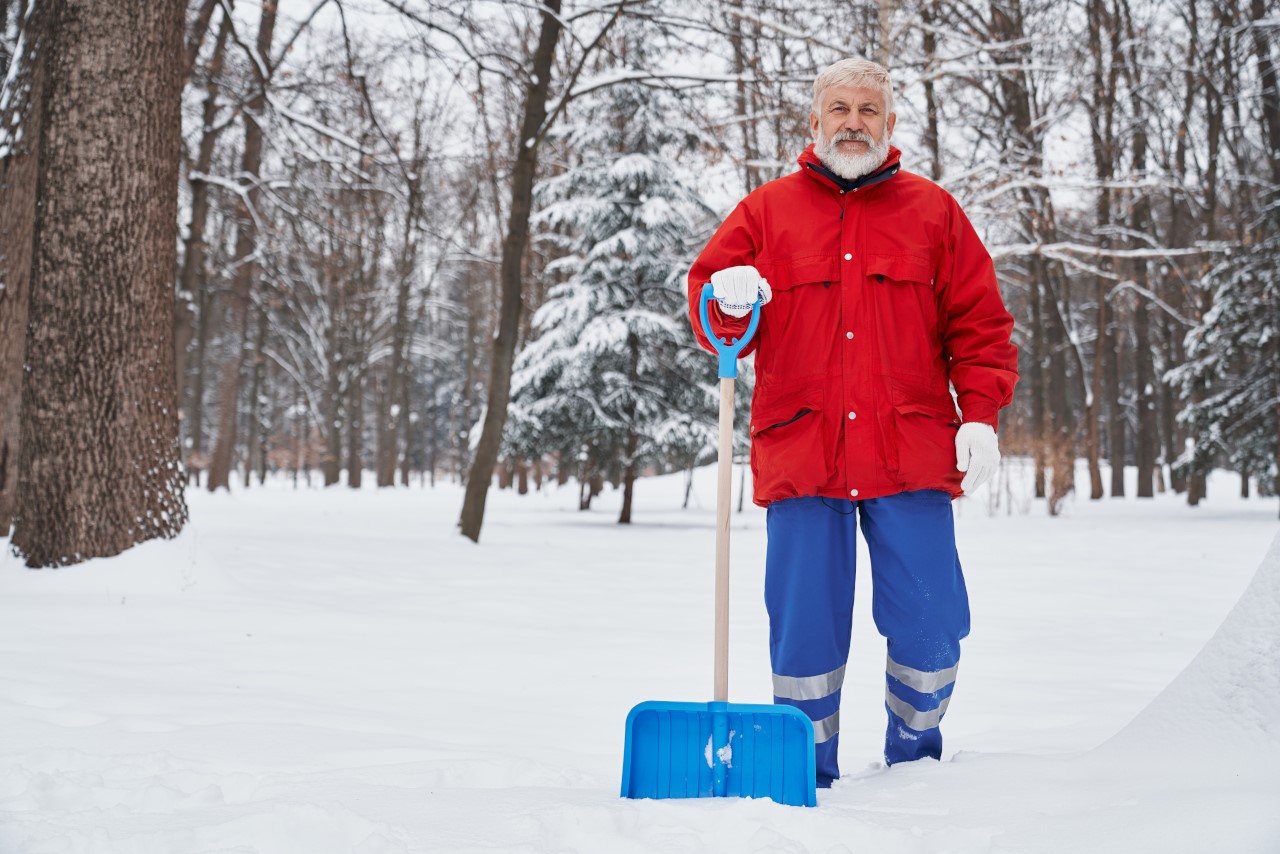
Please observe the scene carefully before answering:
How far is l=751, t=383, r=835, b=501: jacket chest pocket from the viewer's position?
2.28 meters

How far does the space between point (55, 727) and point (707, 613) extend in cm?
371

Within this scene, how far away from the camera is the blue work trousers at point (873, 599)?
7.48 feet

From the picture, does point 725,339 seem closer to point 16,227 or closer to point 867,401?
point 867,401

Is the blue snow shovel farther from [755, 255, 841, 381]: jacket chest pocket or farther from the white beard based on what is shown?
the white beard

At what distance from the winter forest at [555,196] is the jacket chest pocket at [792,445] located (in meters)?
3.71

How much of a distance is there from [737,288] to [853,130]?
565 mm

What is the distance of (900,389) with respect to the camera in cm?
231

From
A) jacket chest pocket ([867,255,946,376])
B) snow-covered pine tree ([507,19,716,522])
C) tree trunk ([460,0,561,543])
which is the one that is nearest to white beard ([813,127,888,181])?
Result: jacket chest pocket ([867,255,946,376])

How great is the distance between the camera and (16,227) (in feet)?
21.0

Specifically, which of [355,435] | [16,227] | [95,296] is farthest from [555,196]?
[355,435]

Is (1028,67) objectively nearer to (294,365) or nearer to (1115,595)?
(1115,595)

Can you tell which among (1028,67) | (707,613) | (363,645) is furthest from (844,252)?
(1028,67)

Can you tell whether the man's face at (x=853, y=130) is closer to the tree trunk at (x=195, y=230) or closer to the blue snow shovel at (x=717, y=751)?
the blue snow shovel at (x=717, y=751)

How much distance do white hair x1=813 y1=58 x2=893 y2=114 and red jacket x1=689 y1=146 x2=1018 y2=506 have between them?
0.17m
